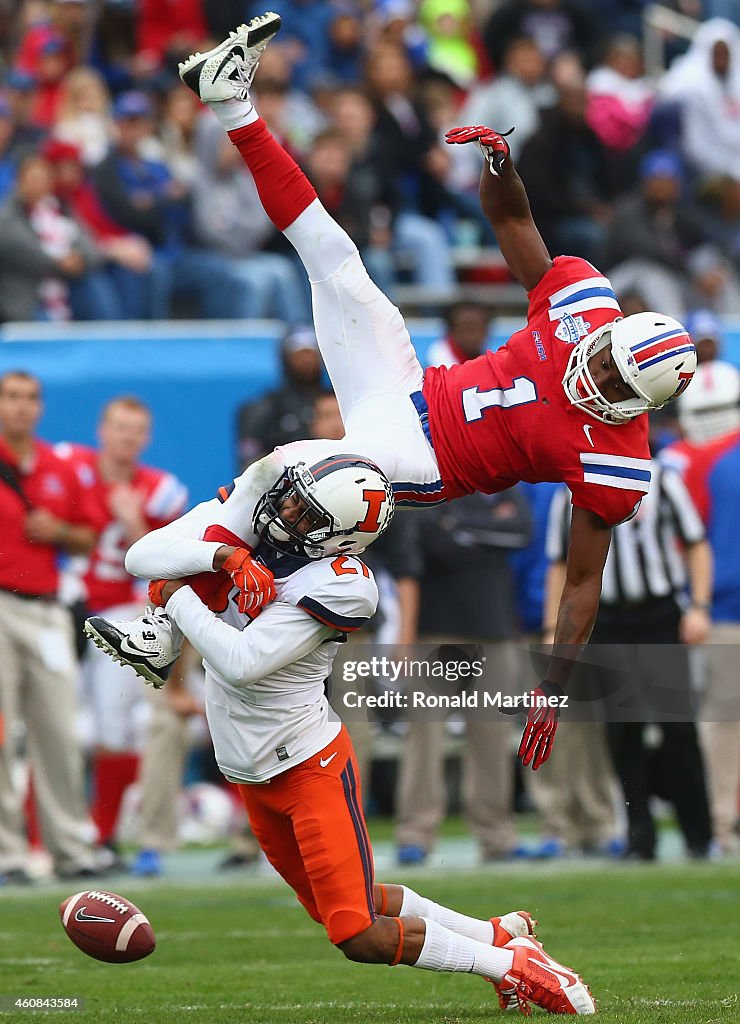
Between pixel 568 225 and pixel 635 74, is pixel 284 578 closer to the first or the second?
pixel 568 225

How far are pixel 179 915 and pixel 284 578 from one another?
2946 millimetres

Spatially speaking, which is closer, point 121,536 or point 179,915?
point 179,915

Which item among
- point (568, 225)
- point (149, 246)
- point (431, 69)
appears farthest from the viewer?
point (431, 69)

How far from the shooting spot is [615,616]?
918 centimetres

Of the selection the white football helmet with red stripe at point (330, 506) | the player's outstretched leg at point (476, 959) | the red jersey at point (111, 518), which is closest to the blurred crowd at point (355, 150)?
the red jersey at point (111, 518)

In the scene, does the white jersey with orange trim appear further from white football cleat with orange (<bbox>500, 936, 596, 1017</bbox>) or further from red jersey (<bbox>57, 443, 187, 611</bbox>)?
red jersey (<bbox>57, 443, 187, 611</bbox>)

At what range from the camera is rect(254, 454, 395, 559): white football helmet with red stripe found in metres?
5.08

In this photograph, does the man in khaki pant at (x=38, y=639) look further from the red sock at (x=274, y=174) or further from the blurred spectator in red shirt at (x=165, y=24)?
the blurred spectator in red shirt at (x=165, y=24)

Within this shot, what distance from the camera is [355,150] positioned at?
12.3 meters

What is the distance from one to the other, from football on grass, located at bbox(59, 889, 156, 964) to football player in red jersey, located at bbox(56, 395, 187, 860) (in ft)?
10.8

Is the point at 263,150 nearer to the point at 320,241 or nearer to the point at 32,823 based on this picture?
the point at 320,241

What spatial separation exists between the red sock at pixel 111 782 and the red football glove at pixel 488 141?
4.27 meters

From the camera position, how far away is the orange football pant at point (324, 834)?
5.17 meters

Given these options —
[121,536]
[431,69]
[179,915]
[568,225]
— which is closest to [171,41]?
[431,69]
